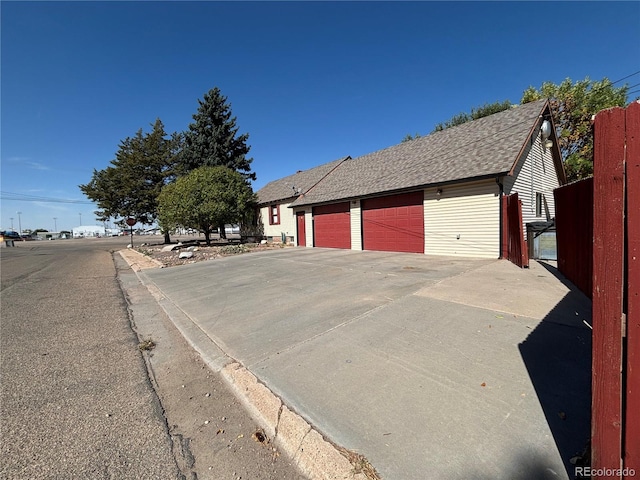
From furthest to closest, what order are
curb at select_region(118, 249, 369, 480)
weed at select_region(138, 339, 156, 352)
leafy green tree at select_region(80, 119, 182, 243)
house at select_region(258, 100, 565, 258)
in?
leafy green tree at select_region(80, 119, 182, 243), house at select_region(258, 100, 565, 258), weed at select_region(138, 339, 156, 352), curb at select_region(118, 249, 369, 480)

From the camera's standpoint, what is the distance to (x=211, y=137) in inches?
1061

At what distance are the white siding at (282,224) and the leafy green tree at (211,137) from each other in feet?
23.1

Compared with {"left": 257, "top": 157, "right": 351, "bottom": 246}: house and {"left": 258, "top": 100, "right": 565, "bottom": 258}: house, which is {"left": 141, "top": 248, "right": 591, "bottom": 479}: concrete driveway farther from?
{"left": 257, "top": 157, "right": 351, "bottom": 246}: house

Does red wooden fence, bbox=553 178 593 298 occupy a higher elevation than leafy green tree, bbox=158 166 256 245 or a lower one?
lower

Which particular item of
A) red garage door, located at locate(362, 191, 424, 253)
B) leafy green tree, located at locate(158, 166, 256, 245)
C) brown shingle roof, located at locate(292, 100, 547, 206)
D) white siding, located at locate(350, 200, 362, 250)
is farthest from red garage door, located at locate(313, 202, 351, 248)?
leafy green tree, located at locate(158, 166, 256, 245)

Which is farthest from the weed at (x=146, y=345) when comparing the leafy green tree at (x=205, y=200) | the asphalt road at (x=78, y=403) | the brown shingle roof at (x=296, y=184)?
the brown shingle roof at (x=296, y=184)

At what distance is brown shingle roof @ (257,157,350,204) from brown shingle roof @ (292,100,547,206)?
3192 mm

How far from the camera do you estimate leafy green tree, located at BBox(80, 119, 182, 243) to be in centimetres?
2603

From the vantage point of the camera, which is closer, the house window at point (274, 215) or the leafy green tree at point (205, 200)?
the leafy green tree at point (205, 200)

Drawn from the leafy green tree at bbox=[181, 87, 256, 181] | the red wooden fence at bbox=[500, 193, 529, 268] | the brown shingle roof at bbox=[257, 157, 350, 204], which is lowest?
the red wooden fence at bbox=[500, 193, 529, 268]

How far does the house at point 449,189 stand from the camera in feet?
32.5

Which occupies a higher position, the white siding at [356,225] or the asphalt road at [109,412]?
the white siding at [356,225]

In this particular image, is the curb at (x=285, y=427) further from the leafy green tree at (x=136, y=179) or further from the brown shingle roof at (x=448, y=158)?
the leafy green tree at (x=136, y=179)

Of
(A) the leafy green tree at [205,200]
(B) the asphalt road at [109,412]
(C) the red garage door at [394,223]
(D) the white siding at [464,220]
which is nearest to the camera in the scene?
(B) the asphalt road at [109,412]
